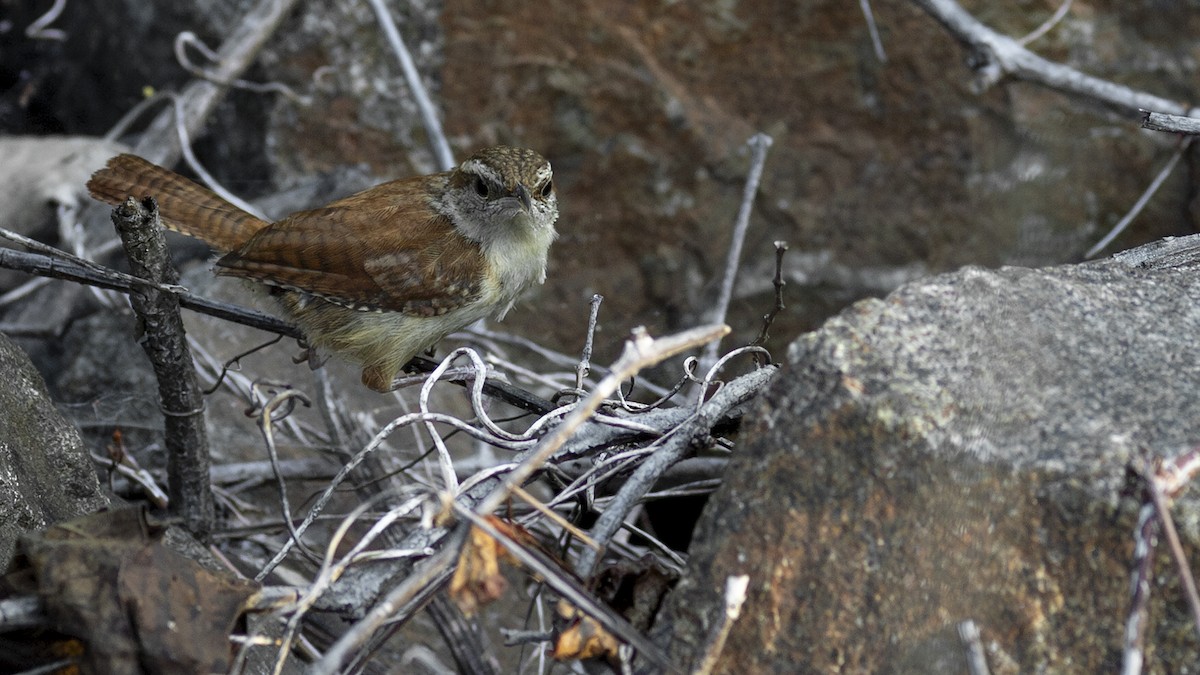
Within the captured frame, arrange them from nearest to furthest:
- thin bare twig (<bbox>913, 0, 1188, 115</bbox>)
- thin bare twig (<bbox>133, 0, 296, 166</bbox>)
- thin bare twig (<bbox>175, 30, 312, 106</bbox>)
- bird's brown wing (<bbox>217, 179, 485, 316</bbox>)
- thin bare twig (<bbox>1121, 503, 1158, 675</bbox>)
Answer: thin bare twig (<bbox>1121, 503, 1158, 675</bbox>) < bird's brown wing (<bbox>217, 179, 485, 316</bbox>) < thin bare twig (<bbox>913, 0, 1188, 115</bbox>) < thin bare twig (<bbox>175, 30, 312, 106</bbox>) < thin bare twig (<bbox>133, 0, 296, 166</bbox>)

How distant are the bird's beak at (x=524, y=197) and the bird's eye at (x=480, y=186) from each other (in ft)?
0.46

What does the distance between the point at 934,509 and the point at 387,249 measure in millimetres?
2122

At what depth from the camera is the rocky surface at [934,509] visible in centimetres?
149

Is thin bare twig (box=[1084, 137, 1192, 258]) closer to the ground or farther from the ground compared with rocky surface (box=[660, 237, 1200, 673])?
farther from the ground

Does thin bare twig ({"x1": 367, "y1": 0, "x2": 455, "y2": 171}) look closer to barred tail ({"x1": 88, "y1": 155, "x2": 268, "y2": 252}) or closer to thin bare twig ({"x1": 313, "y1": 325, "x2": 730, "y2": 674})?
barred tail ({"x1": 88, "y1": 155, "x2": 268, "y2": 252})

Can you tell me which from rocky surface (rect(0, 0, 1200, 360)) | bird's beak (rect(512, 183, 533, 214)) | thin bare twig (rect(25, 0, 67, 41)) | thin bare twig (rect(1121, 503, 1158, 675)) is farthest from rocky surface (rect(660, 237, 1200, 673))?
thin bare twig (rect(25, 0, 67, 41))

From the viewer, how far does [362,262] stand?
10.7 ft

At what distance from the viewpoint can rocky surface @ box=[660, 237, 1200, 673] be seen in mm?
1486

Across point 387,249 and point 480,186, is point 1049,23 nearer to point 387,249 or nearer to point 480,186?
point 480,186

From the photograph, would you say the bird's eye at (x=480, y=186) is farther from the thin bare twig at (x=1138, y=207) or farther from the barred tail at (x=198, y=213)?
the thin bare twig at (x=1138, y=207)

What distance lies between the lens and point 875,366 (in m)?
1.62

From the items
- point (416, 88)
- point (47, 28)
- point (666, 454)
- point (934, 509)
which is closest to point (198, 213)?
point (416, 88)

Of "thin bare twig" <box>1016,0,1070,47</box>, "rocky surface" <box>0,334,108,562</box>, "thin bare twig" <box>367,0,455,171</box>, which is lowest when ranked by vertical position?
"rocky surface" <box>0,334,108,562</box>

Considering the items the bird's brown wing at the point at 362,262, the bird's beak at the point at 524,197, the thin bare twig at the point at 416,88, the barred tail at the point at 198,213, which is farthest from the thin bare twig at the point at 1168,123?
the thin bare twig at the point at 416,88
